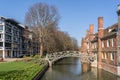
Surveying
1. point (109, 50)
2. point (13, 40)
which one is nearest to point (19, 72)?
point (109, 50)

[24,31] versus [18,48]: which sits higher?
[24,31]

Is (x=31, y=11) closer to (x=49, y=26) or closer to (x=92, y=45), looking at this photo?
(x=49, y=26)

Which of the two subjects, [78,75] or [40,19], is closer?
[78,75]

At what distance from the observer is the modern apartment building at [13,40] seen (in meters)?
56.7

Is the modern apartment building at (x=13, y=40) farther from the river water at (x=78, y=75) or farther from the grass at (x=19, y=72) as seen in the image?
the grass at (x=19, y=72)

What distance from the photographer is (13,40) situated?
64.6m

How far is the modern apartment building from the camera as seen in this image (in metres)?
56.7

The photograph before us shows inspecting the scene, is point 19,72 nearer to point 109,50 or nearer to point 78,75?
point 78,75

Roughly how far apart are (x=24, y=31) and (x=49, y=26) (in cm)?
3055

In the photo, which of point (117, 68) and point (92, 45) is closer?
point (117, 68)

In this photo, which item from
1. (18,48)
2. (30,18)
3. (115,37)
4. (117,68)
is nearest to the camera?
(117,68)

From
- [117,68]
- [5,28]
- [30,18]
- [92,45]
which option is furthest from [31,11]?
[117,68]

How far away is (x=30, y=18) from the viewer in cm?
4791

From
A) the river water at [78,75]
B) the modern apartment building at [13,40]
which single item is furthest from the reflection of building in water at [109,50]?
the modern apartment building at [13,40]
